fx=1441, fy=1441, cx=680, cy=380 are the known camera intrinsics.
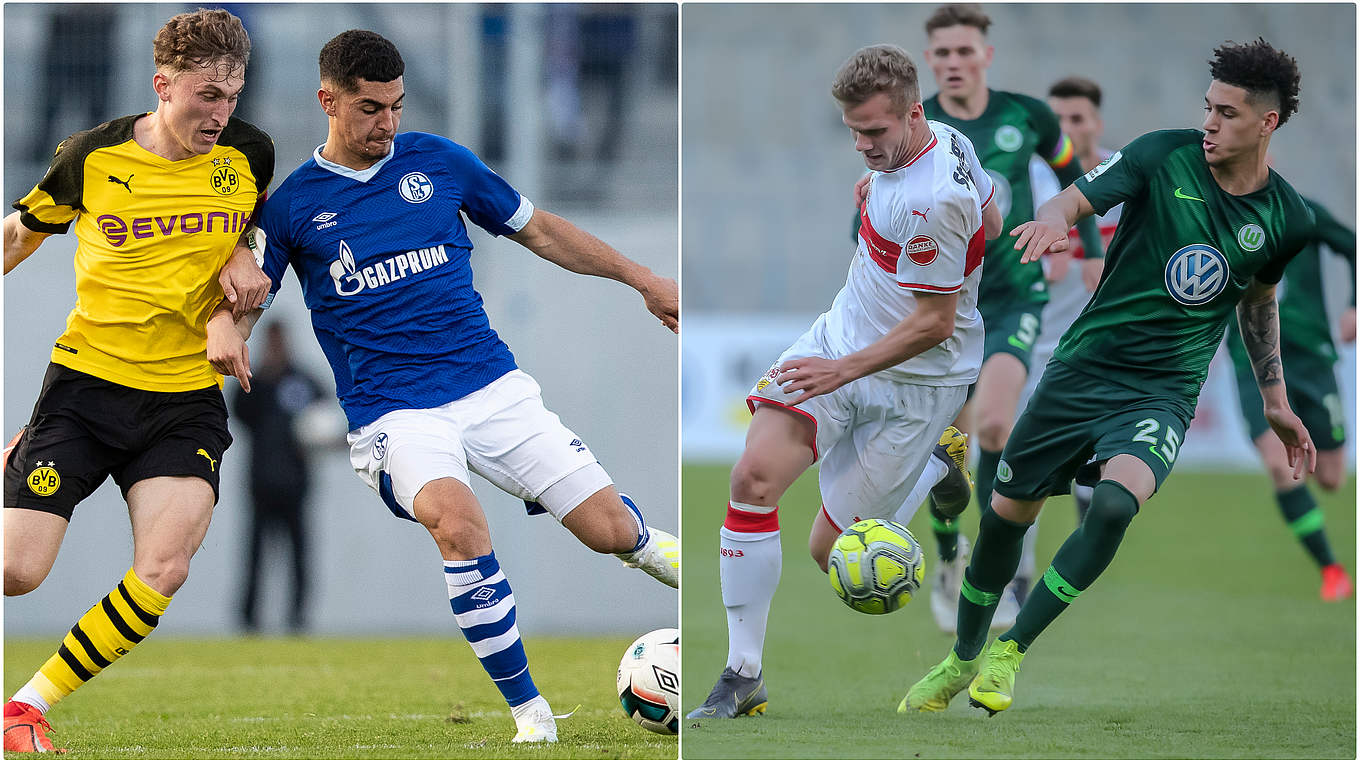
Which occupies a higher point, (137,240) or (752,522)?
(137,240)

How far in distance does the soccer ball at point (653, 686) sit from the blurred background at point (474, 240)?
12.4 feet

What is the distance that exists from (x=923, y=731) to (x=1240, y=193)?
6.18 feet

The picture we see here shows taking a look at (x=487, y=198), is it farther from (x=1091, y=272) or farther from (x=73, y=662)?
(x=1091, y=272)

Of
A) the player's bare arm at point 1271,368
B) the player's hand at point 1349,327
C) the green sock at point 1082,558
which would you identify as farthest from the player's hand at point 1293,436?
the player's hand at point 1349,327

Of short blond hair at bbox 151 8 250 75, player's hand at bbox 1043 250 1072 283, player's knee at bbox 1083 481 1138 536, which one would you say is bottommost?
player's knee at bbox 1083 481 1138 536

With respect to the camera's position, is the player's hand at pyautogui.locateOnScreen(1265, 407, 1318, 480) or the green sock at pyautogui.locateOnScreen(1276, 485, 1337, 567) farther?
the green sock at pyautogui.locateOnScreen(1276, 485, 1337, 567)

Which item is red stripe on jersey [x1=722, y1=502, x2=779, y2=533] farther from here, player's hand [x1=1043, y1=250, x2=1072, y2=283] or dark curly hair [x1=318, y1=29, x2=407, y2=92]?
player's hand [x1=1043, y1=250, x2=1072, y2=283]

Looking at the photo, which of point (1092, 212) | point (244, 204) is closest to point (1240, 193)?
point (1092, 212)

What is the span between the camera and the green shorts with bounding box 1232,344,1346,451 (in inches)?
316

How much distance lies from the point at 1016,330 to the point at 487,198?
2776mm

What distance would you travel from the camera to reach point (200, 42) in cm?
400

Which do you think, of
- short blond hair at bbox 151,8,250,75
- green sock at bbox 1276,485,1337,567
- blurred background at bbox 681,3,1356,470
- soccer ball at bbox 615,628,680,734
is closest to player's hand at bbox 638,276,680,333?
soccer ball at bbox 615,628,680,734

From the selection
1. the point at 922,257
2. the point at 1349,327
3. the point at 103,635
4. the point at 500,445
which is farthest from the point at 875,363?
the point at 1349,327

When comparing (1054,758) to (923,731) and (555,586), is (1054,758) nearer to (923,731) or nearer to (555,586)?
(923,731)
